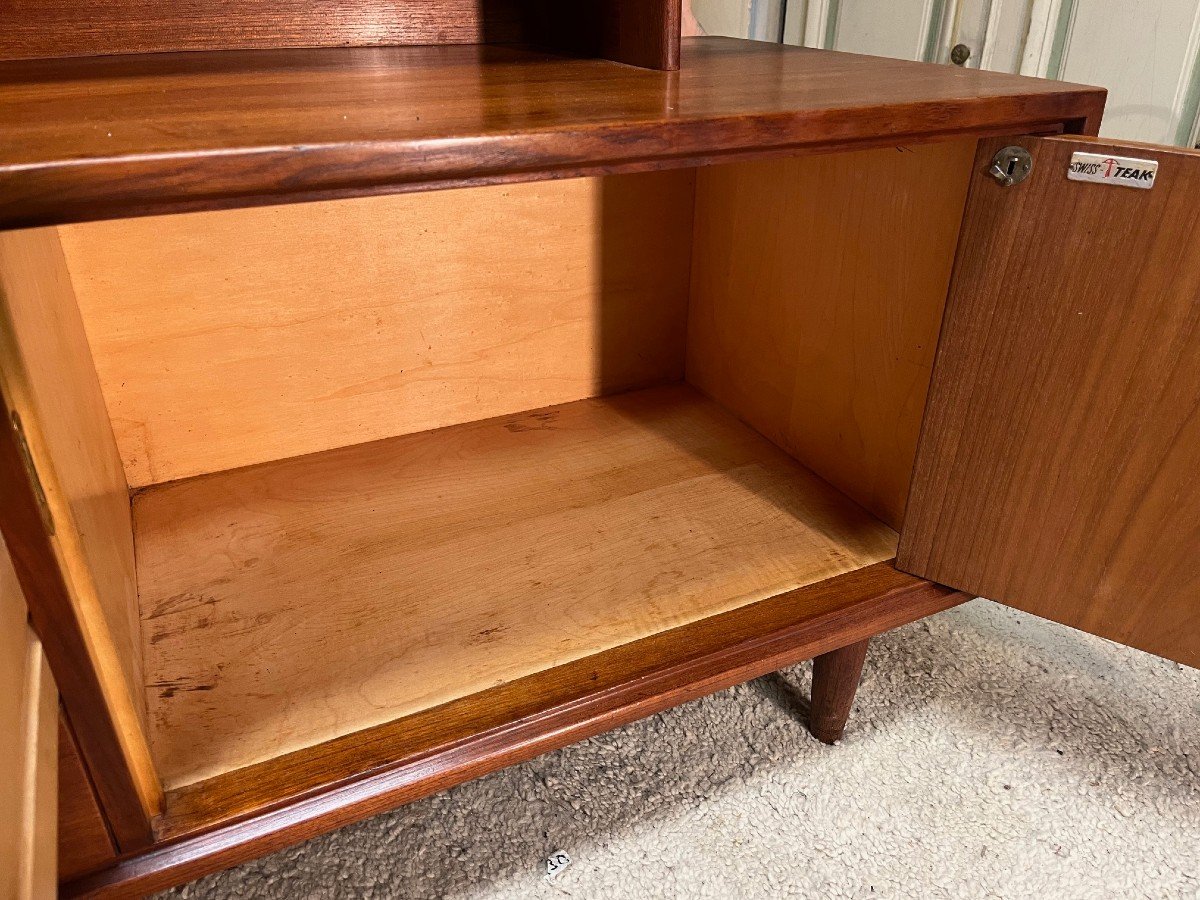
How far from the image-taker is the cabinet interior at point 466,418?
0.67 m

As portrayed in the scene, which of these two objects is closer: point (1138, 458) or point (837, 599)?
point (1138, 458)

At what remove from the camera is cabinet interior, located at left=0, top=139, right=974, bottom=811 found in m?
0.67

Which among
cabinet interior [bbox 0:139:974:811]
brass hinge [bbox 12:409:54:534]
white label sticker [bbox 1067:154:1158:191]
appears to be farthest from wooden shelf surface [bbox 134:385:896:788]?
white label sticker [bbox 1067:154:1158:191]

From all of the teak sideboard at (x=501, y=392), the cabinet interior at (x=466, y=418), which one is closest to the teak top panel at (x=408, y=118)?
the teak sideboard at (x=501, y=392)

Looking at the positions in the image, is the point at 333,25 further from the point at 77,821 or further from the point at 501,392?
the point at 77,821

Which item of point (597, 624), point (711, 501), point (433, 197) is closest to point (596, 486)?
point (711, 501)

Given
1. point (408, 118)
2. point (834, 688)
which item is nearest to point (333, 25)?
point (408, 118)

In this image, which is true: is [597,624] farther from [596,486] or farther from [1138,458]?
[1138,458]

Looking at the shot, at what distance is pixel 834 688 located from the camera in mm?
805

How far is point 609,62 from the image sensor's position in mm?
709

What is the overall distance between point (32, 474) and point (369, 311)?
0.51 m

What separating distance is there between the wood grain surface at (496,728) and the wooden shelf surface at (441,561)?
18 millimetres

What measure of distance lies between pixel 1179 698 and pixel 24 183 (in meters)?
1.04

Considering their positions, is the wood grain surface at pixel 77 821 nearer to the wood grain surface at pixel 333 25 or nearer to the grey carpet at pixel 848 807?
the grey carpet at pixel 848 807
